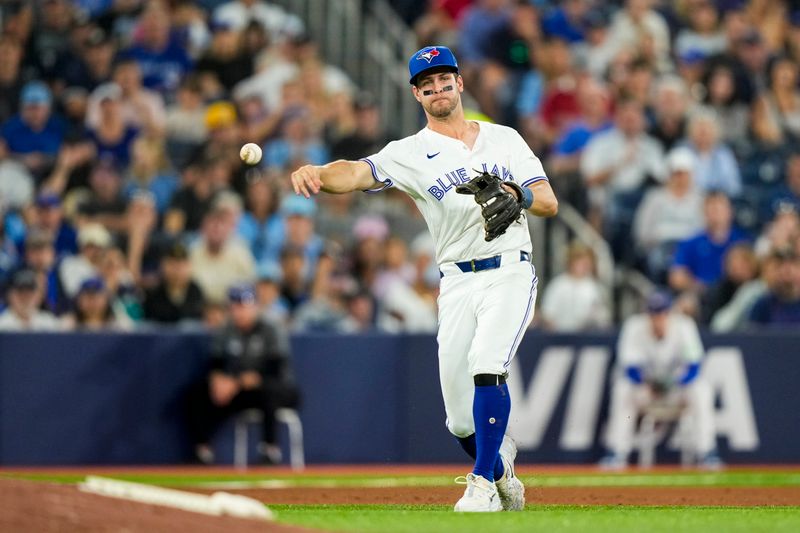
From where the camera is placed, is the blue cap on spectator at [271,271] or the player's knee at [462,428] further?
the blue cap on spectator at [271,271]

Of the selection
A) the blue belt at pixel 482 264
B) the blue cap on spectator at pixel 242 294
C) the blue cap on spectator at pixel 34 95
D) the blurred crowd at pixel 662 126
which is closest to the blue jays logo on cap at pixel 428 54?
the blue belt at pixel 482 264

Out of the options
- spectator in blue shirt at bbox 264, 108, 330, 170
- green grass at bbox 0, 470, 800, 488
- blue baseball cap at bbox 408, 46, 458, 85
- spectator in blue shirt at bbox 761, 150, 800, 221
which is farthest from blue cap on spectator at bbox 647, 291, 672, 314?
blue baseball cap at bbox 408, 46, 458, 85

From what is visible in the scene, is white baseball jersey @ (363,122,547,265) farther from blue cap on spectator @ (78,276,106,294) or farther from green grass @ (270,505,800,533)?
blue cap on spectator @ (78,276,106,294)

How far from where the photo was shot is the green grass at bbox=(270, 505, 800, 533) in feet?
21.8

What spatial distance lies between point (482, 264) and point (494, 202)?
568 mm

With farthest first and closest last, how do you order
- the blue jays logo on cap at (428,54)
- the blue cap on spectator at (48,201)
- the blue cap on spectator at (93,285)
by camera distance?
1. the blue cap on spectator at (48,201)
2. the blue cap on spectator at (93,285)
3. the blue jays logo on cap at (428,54)

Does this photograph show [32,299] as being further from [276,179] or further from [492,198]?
[492,198]

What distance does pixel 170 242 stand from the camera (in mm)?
14438

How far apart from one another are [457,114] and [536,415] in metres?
6.94

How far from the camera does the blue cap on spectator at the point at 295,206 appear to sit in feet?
48.5

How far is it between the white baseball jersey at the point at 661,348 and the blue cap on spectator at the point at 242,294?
360 centimetres

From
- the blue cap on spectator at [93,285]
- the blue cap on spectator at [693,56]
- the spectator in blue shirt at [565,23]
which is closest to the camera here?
the blue cap on spectator at [93,285]

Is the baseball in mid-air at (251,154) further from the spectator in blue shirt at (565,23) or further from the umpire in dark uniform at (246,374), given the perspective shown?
the spectator in blue shirt at (565,23)

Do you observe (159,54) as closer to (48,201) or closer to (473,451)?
(48,201)
